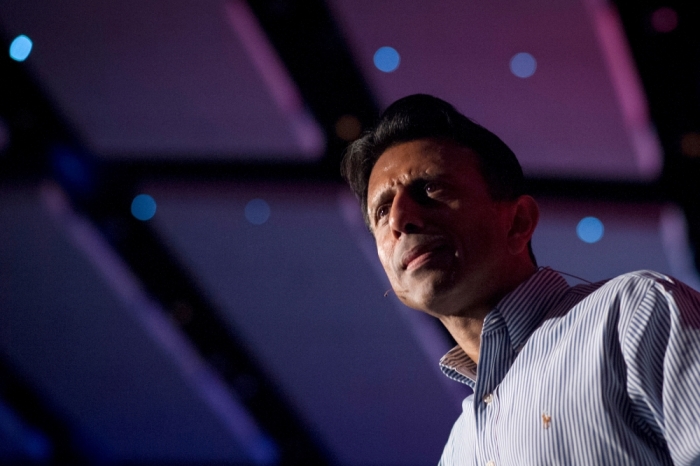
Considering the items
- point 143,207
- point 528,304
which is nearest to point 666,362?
point 528,304

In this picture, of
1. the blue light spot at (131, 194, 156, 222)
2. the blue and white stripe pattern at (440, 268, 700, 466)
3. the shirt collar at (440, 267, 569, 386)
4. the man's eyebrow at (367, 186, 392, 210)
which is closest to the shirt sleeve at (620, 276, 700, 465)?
the blue and white stripe pattern at (440, 268, 700, 466)

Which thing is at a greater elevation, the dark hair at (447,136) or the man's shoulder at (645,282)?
the dark hair at (447,136)

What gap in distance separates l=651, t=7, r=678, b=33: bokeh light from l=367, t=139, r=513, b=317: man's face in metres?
1.28

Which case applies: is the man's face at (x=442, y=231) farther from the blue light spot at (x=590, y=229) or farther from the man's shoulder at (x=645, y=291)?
the blue light spot at (x=590, y=229)

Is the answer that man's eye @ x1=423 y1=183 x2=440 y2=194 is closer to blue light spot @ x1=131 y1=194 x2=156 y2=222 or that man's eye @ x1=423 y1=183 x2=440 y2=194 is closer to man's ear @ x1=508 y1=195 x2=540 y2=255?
man's ear @ x1=508 y1=195 x2=540 y2=255

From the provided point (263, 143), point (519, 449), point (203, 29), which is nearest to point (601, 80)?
point (263, 143)

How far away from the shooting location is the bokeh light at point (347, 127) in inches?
106

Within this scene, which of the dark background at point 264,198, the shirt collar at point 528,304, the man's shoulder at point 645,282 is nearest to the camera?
the man's shoulder at point 645,282

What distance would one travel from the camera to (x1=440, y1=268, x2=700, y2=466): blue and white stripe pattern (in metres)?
0.84

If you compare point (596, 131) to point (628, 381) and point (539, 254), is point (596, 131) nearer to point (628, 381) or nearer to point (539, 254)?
point (539, 254)

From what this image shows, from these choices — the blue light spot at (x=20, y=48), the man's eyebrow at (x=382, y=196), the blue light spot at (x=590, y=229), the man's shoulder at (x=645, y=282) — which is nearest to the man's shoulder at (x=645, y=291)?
the man's shoulder at (x=645, y=282)

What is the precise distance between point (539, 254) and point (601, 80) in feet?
2.63

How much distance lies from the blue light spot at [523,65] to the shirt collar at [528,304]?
1465 mm

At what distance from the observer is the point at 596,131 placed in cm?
262
